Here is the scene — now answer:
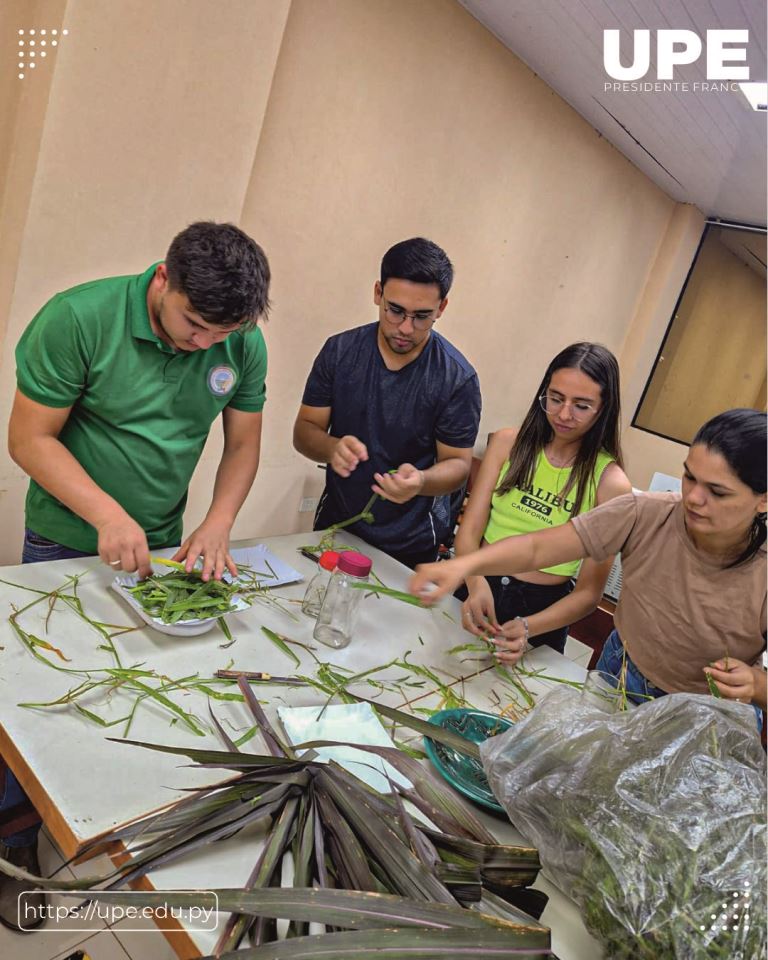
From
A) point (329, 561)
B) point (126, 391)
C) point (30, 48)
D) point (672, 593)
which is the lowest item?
point (329, 561)

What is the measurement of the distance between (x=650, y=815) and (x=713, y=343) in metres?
6.49

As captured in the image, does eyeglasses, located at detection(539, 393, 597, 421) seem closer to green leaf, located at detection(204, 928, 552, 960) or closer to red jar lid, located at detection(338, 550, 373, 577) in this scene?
red jar lid, located at detection(338, 550, 373, 577)

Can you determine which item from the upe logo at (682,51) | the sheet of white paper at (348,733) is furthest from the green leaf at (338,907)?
the upe logo at (682,51)

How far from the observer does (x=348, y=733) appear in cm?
142

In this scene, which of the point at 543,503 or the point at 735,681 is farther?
the point at 543,503

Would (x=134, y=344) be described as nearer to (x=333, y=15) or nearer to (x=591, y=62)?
(x=333, y=15)

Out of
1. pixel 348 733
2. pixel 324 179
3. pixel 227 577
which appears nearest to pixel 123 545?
pixel 227 577

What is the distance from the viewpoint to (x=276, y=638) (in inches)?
67.3

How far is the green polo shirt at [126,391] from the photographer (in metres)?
1.70

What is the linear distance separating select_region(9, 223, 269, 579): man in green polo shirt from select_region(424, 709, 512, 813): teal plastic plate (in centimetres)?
68

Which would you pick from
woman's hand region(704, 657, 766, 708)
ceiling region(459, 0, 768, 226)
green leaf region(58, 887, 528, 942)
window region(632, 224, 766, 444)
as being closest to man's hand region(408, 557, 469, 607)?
woman's hand region(704, 657, 766, 708)

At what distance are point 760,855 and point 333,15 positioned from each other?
371cm

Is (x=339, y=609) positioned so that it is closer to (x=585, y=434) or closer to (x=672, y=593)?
(x=672, y=593)

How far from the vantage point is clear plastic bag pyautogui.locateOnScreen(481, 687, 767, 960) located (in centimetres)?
92
